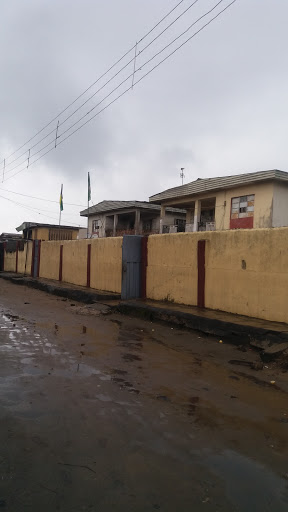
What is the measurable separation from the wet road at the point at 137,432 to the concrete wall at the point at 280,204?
50.2 feet

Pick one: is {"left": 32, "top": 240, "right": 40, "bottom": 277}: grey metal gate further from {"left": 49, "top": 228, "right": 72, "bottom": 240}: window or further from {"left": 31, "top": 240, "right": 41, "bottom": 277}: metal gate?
{"left": 49, "top": 228, "right": 72, "bottom": 240}: window

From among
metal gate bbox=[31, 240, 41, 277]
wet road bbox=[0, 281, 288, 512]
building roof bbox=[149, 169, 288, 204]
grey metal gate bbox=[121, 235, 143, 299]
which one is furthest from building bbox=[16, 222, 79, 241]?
wet road bbox=[0, 281, 288, 512]

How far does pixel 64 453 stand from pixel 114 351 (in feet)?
12.0

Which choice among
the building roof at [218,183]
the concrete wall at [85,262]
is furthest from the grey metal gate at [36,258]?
the building roof at [218,183]

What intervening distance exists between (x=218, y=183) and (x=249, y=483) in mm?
21004

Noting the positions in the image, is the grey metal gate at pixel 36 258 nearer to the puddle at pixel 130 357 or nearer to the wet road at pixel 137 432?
the wet road at pixel 137 432

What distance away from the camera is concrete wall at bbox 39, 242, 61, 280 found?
821 inches

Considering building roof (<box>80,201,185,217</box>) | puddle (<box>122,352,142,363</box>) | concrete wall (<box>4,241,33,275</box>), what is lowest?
puddle (<box>122,352,142,363</box>)

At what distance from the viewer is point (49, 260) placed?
2200cm

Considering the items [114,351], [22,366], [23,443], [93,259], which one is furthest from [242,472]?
[93,259]

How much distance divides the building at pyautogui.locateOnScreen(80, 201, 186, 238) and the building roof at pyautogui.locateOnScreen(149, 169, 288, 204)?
2919 millimetres

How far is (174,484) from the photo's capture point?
8.48 feet

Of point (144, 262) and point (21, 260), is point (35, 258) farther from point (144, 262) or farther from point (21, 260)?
point (144, 262)

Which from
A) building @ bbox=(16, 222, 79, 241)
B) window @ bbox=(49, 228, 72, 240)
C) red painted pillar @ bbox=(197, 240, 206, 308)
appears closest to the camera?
red painted pillar @ bbox=(197, 240, 206, 308)
